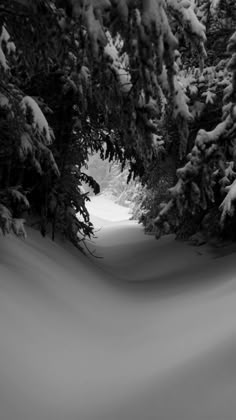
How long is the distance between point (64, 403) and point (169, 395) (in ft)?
2.33

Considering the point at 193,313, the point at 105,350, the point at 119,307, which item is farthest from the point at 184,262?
the point at 105,350

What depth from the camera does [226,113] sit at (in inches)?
319

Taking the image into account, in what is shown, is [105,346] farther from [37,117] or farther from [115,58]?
[115,58]

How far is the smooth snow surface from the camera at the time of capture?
116 inches

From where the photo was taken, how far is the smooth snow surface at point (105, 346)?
2.94 m

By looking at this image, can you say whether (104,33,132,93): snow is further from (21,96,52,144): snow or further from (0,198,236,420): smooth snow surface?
(0,198,236,420): smooth snow surface

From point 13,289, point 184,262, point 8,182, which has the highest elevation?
point 8,182

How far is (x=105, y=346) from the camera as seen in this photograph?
4.62m

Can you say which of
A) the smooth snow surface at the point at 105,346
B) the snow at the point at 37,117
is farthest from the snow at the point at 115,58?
the smooth snow surface at the point at 105,346

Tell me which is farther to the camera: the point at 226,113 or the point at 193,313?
the point at 226,113

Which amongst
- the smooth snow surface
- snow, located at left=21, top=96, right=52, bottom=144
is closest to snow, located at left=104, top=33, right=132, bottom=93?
snow, located at left=21, top=96, right=52, bottom=144

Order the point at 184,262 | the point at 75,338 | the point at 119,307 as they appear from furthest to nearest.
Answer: the point at 184,262 → the point at 119,307 → the point at 75,338

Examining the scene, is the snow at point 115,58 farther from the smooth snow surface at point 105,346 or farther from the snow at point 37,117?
the smooth snow surface at point 105,346

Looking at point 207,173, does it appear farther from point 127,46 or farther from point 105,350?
point 127,46
